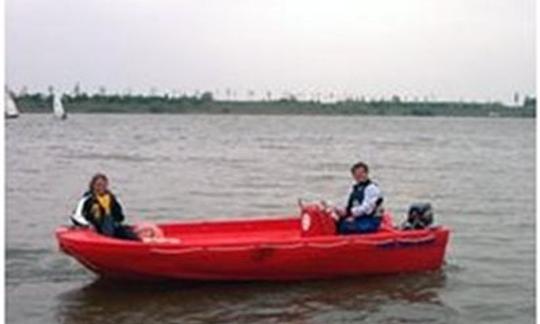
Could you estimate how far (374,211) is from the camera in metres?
11.3

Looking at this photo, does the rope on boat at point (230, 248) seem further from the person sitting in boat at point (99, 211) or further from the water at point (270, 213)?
the person sitting in boat at point (99, 211)

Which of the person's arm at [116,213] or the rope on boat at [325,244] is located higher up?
the person's arm at [116,213]

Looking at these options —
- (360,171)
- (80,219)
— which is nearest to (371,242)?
(360,171)

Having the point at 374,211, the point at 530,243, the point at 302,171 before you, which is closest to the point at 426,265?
the point at 374,211

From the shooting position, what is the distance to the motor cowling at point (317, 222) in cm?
1147

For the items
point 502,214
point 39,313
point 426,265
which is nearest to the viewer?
point 39,313

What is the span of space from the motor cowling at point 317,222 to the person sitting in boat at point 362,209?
0.10 meters

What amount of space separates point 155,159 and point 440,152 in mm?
15059

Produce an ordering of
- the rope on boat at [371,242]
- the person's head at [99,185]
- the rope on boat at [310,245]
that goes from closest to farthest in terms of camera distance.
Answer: the rope on boat at [310,245]
the person's head at [99,185]
the rope on boat at [371,242]

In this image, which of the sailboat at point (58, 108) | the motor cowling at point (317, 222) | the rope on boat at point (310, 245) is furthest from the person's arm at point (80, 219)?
the sailboat at point (58, 108)

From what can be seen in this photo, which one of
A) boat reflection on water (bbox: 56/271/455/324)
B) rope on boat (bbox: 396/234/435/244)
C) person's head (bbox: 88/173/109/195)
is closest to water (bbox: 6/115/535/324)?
boat reflection on water (bbox: 56/271/455/324)

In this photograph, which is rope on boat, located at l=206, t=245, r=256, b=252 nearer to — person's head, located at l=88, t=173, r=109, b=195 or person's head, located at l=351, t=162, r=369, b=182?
person's head, located at l=88, t=173, r=109, b=195

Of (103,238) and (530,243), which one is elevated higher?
(103,238)

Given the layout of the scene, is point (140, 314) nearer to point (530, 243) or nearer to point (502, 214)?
point (530, 243)
